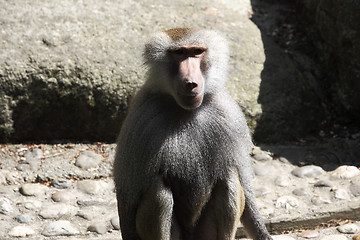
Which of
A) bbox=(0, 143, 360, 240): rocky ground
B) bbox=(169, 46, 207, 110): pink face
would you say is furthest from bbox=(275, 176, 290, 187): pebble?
bbox=(169, 46, 207, 110): pink face

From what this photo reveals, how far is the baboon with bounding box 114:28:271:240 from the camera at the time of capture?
3.69 metres

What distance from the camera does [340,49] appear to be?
21.2ft

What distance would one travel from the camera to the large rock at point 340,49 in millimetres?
6234

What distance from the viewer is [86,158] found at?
569 centimetres

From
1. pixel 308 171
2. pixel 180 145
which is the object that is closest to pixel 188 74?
pixel 180 145

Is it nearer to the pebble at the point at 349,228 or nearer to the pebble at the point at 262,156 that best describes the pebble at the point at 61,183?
the pebble at the point at 262,156

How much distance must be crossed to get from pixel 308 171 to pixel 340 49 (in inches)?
65.0

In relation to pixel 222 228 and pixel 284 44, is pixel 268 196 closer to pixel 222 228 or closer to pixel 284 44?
pixel 222 228

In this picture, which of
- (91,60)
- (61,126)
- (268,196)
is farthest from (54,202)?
(268,196)

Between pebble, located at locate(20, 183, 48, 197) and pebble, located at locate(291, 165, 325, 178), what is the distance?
2.50 meters

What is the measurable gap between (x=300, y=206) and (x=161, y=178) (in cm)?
188

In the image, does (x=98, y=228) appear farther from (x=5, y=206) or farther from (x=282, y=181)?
(x=282, y=181)

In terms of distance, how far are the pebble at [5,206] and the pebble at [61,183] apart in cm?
50

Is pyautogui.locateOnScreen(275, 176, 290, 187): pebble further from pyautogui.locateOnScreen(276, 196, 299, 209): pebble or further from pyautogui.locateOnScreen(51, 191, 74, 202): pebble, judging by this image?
pyautogui.locateOnScreen(51, 191, 74, 202): pebble
